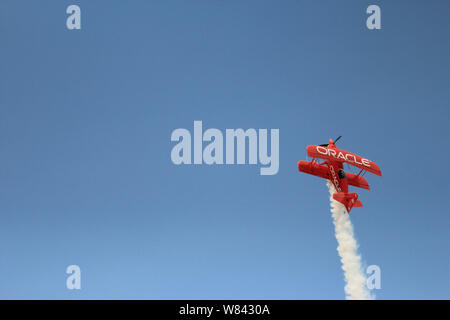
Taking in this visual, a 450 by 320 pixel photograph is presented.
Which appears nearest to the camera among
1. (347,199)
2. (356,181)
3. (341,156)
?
(341,156)

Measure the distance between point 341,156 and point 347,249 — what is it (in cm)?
369

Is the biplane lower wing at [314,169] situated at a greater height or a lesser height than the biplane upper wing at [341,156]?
lesser

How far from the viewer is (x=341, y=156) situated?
15.6 meters

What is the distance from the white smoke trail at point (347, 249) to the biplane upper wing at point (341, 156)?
5.80 ft

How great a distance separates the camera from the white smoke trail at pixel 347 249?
16797 mm

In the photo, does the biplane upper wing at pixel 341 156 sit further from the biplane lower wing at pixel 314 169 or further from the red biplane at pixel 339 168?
the biplane lower wing at pixel 314 169

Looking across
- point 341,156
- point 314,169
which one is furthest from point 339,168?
point 314,169

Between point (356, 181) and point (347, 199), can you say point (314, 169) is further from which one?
point (356, 181)

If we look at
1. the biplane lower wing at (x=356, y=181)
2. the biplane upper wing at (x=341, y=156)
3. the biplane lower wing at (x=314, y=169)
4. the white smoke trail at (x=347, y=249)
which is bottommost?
the white smoke trail at (x=347, y=249)

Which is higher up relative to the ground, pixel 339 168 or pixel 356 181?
pixel 339 168

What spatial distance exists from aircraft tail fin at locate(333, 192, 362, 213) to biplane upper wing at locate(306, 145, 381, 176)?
995 millimetres

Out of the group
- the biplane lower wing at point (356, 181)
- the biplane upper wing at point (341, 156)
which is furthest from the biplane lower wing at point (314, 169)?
the biplane lower wing at point (356, 181)
